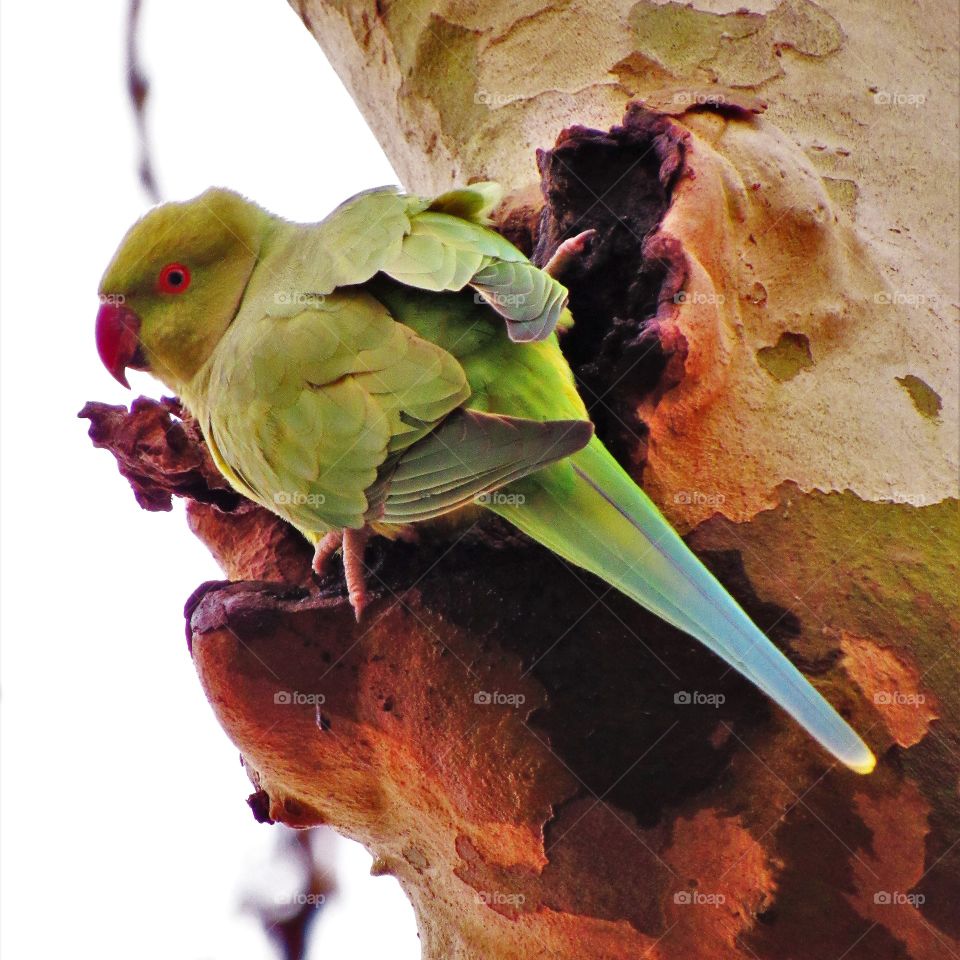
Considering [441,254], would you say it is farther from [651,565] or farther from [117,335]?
[117,335]

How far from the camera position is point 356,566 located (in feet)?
6.25

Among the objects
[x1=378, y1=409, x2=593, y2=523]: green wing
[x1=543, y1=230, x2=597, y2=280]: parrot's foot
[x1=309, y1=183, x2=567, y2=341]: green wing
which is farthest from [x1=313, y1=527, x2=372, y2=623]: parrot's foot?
[x1=543, y1=230, x2=597, y2=280]: parrot's foot

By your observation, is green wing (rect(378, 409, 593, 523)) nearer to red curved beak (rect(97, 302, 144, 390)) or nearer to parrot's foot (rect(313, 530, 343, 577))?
parrot's foot (rect(313, 530, 343, 577))

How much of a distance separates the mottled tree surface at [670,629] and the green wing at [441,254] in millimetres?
162

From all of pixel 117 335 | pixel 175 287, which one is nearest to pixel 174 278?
pixel 175 287

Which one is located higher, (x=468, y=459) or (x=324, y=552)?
(x=468, y=459)

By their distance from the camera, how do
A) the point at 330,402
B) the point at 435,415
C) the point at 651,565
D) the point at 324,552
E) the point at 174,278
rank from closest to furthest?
1. the point at 651,565
2. the point at 435,415
3. the point at 330,402
4. the point at 324,552
5. the point at 174,278

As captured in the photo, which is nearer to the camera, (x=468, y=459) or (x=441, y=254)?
(x=468, y=459)

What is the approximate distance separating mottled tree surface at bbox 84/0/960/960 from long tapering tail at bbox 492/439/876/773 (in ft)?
0.32

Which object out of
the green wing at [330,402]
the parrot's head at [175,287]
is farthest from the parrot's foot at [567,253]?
the parrot's head at [175,287]

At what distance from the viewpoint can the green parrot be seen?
5.24 ft

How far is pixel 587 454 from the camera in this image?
1.71 m

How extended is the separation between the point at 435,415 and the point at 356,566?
1.07 feet

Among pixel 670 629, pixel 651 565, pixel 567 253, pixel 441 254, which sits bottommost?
pixel 670 629
